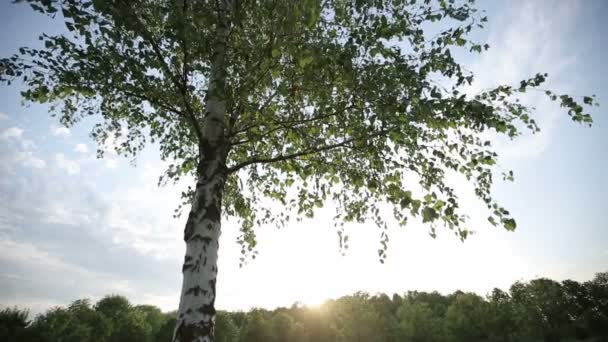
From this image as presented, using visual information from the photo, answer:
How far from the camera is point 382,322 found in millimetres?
49406

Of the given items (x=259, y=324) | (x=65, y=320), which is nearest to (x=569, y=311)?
(x=259, y=324)

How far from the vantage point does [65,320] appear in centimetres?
3928

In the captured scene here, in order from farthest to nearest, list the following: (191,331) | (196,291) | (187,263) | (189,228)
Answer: (189,228) < (187,263) < (196,291) < (191,331)

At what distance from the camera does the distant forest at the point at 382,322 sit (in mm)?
43594

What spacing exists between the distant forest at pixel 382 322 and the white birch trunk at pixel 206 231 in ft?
141

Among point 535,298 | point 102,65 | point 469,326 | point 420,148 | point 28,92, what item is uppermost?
point 28,92

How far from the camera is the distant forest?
143ft

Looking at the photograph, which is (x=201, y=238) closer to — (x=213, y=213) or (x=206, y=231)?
(x=206, y=231)

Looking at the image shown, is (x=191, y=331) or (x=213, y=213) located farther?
(x=213, y=213)

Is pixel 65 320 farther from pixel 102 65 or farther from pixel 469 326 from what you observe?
pixel 469 326

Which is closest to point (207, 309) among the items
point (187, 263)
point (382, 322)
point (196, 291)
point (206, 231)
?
point (196, 291)

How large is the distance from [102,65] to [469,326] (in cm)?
6985

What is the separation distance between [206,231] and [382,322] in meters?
52.4

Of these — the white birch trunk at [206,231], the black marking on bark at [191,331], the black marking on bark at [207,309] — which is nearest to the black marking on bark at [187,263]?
the white birch trunk at [206,231]
